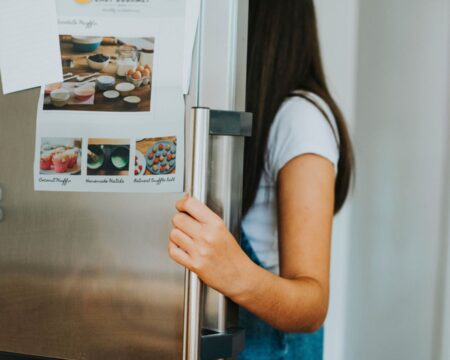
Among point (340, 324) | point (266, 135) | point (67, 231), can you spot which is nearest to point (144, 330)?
point (67, 231)

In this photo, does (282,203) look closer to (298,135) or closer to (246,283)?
(298,135)

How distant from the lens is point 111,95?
0.95 metres

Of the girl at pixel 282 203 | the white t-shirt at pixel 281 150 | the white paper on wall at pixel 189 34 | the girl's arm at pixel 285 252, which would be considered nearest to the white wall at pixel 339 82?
the girl at pixel 282 203

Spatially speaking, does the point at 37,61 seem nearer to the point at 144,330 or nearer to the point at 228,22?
the point at 228,22

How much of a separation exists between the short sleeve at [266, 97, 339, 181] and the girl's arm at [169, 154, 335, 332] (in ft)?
0.05

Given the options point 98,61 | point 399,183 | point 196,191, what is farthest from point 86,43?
point 399,183

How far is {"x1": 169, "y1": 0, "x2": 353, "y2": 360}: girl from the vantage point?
0.87 meters

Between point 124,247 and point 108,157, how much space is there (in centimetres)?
13

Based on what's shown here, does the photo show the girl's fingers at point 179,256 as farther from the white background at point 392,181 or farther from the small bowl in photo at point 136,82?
the white background at point 392,181

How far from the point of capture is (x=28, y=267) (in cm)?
99

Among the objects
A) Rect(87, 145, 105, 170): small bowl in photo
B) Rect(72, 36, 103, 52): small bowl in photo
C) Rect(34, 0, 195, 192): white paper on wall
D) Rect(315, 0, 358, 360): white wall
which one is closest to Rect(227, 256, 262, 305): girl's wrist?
Rect(34, 0, 195, 192): white paper on wall

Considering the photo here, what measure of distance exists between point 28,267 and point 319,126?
1.63 feet

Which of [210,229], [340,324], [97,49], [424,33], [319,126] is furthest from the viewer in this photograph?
[340,324]

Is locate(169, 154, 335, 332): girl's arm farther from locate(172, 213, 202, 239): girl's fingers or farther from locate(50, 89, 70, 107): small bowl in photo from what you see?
locate(50, 89, 70, 107): small bowl in photo
